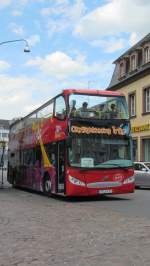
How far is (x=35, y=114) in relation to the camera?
24.3 meters

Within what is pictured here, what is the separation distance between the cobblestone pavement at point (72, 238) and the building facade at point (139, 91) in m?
26.1

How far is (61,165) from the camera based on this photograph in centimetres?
1952

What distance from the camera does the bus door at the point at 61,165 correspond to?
63.0 feet

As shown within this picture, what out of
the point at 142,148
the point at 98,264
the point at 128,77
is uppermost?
the point at 128,77

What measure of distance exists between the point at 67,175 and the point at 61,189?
1247 mm

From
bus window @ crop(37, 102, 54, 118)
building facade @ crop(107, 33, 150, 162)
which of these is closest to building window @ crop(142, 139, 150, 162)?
building facade @ crop(107, 33, 150, 162)

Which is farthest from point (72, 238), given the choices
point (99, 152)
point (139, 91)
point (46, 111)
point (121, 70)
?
point (121, 70)

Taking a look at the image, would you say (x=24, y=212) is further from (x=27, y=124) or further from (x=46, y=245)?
(x=27, y=124)

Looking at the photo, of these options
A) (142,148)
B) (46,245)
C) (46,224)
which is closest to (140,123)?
(142,148)

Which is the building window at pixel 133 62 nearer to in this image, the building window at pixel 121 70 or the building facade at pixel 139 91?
the building facade at pixel 139 91

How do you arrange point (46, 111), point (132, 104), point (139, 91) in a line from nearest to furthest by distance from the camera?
point (46, 111), point (139, 91), point (132, 104)

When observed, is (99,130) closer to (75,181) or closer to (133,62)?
(75,181)

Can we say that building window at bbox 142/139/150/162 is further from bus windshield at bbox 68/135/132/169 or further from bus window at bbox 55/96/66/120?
bus windshield at bbox 68/135/132/169

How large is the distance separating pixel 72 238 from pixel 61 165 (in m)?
9.52
